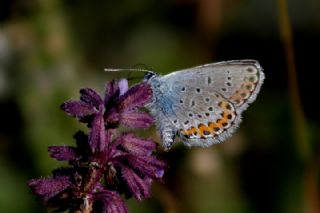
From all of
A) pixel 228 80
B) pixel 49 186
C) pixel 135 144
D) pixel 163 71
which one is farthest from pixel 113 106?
pixel 163 71

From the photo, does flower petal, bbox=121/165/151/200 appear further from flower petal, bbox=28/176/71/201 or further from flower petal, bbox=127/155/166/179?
flower petal, bbox=28/176/71/201

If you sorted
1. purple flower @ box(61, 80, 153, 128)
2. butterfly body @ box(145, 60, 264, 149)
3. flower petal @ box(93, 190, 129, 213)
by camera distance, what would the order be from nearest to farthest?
flower petal @ box(93, 190, 129, 213)
purple flower @ box(61, 80, 153, 128)
butterfly body @ box(145, 60, 264, 149)

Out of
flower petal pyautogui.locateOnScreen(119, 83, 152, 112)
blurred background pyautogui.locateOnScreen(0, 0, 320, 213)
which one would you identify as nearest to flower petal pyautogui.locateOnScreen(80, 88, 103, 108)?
flower petal pyautogui.locateOnScreen(119, 83, 152, 112)

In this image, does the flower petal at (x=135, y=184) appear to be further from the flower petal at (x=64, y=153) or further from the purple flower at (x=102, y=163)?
the flower petal at (x=64, y=153)

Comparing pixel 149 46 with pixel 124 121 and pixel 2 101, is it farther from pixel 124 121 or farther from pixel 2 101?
pixel 124 121

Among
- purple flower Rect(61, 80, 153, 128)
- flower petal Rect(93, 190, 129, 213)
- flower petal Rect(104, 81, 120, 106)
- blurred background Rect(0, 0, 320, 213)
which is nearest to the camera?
flower petal Rect(93, 190, 129, 213)

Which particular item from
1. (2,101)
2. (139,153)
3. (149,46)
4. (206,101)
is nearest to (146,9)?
(149,46)

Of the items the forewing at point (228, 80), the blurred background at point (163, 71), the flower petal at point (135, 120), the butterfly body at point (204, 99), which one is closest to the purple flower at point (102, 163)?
the flower petal at point (135, 120)
